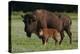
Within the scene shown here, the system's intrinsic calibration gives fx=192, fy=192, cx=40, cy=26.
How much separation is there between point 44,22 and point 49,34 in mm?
166

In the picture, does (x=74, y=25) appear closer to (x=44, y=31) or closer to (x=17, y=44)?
(x=44, y=31)

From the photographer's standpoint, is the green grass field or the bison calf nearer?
the green grass field

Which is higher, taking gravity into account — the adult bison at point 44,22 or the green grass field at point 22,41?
the adult bison at point 44,22

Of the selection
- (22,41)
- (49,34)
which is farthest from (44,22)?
(22,41)

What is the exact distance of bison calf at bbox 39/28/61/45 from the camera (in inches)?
93.4

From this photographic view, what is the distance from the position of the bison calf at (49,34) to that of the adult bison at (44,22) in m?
0.03

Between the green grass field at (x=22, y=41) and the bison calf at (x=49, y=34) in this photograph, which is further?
the bison calf at (x=49, y=34)

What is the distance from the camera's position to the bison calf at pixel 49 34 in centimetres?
237

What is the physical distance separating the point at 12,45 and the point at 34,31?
32cm

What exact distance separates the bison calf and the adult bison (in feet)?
0.09

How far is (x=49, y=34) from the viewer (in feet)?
7.89

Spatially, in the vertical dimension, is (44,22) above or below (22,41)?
above

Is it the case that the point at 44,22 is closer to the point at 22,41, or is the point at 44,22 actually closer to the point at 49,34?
the point at 49,34

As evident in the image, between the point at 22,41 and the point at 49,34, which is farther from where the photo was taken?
the point at 49,34
